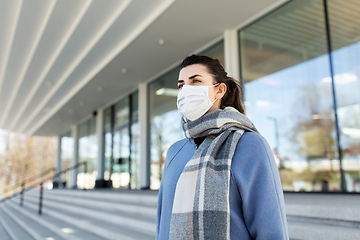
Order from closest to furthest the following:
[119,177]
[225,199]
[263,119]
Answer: [225,199] → [263,119] → [119,177]

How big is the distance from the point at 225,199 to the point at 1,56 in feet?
27.5

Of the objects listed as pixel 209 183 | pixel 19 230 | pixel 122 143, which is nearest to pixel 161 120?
pixel 122 143

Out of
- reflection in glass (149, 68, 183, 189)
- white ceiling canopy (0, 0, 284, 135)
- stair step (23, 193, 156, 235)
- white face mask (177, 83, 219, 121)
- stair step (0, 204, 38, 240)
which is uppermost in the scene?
white ceiling canopy (0, 0, 284, 135)

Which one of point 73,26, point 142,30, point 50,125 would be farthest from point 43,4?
point 50,125

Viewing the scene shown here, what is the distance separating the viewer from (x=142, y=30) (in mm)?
5023

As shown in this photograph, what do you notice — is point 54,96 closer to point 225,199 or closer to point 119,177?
point 119,177

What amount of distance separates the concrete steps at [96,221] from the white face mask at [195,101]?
268 cm

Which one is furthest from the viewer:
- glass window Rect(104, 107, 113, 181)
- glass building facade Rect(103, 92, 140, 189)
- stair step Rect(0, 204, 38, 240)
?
glass window Rect(104, 107, 113, 181)

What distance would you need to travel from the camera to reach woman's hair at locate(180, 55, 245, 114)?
3.74 feet

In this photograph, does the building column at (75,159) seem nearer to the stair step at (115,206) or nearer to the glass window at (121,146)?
the glass window at (121,146)

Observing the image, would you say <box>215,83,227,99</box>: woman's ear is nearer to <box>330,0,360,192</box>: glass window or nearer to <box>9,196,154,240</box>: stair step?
<box>9,196,154,240</box>: stair step

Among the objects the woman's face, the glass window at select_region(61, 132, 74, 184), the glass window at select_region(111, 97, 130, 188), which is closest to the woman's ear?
the woman's face

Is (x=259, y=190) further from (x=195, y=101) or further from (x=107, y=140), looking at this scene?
(x=107, y=140)

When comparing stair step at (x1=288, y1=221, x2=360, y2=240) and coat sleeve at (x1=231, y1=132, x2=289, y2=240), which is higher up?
coat sleeve at (x1=231, y1=132, x2=289, y2=240)
